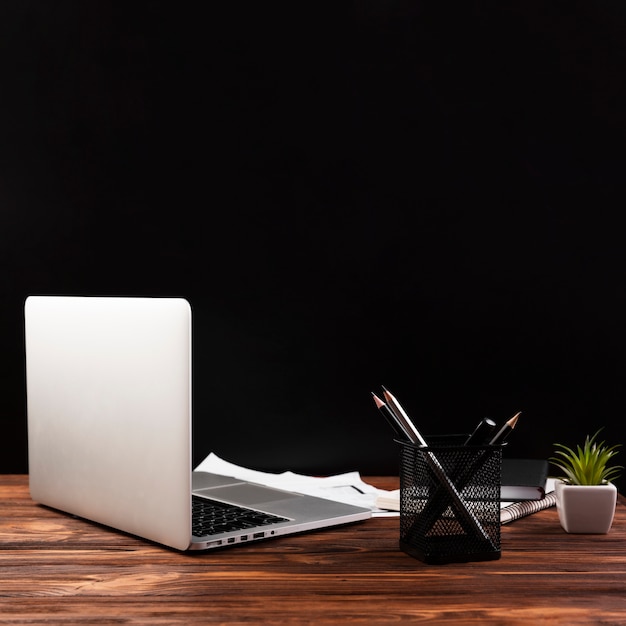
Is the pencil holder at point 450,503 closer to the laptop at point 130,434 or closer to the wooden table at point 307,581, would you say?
the wooden table at point 307,581

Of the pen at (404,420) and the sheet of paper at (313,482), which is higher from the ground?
the pen at (404,420)

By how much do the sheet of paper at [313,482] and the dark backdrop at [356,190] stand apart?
4.9 inches

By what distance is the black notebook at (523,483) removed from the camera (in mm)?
1206

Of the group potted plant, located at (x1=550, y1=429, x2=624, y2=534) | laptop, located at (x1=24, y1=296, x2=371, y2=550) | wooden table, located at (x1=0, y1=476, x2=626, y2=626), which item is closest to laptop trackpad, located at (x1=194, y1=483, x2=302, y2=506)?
laptop, located at (x1=24, y1=296, x2=371, y2=550)

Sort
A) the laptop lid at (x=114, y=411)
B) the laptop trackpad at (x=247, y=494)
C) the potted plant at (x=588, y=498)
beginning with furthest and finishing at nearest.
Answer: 1. the laptop trackpad at (x=247, y=494)
2. the potted plant at (x=588, y=498)
3. the laptop lid at (x=114, y=411)

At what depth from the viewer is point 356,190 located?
153cm

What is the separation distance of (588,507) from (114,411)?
23.9 inches

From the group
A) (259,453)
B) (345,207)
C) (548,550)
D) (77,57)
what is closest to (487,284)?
(345,207)

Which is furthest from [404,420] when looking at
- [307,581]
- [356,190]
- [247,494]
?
[356,190]

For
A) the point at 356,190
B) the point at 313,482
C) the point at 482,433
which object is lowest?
the point at 313,482

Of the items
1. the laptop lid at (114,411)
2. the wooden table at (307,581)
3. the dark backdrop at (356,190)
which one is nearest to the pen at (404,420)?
the wooden table at (307,581)

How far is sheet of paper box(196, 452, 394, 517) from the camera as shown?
132cm

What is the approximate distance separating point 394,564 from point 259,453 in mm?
643

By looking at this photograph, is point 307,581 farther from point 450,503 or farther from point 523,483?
point 523,483
